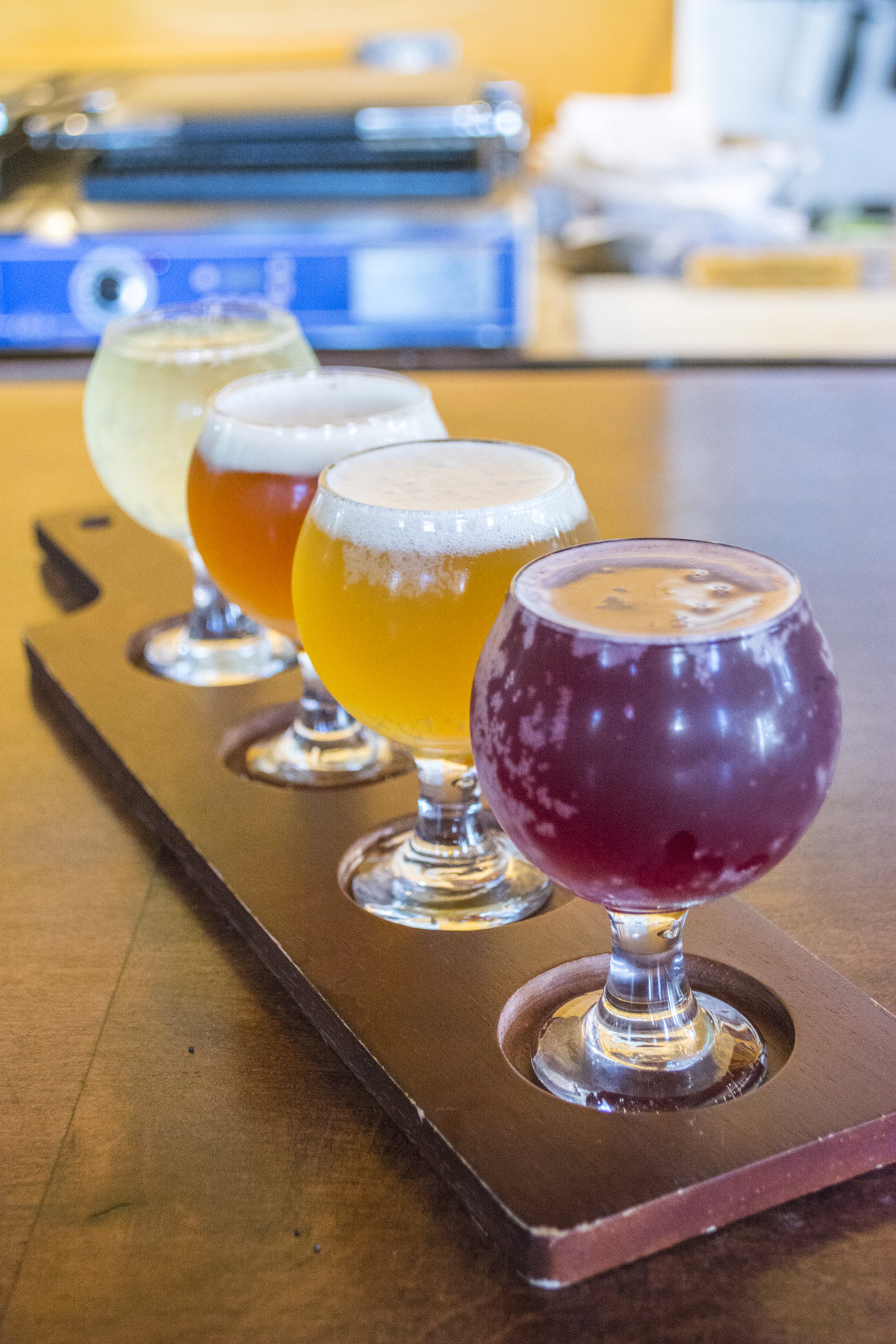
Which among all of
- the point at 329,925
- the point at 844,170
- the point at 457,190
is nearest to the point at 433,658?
the point at 329,925

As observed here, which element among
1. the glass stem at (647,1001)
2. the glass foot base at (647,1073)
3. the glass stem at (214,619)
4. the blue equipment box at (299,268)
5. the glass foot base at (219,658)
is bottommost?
the blue equipment box at (299,268)

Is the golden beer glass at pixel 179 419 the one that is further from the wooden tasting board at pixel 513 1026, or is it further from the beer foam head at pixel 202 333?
the wooden tasting board at pixel 513 1026

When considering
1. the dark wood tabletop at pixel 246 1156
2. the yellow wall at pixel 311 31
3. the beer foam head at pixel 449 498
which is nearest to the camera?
the dark wood tabletop at pixel 246 1156

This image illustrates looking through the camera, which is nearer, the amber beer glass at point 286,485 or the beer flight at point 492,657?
the beer flight at point 492,657

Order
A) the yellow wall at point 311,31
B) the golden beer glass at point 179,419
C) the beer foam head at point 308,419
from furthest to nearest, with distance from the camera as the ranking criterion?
the yellow wall at point 311,31
the golden beer glass at point 179,419
the beer foam head at point 308,419

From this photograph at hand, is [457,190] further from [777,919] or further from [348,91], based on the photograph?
[777,919]

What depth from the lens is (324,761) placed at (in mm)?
754

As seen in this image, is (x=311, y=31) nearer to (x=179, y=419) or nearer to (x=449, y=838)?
(x=179, y=419)

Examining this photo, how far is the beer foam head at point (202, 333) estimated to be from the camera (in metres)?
0.86

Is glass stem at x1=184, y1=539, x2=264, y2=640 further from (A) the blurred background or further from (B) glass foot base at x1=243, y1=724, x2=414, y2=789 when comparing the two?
(A) the blurred background

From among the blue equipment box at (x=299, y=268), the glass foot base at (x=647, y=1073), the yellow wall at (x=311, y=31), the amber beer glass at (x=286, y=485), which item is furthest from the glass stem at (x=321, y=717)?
the yellow wall at (x=311, y=31)

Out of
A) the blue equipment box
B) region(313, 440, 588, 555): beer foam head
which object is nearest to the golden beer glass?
region(313, 440, 588, 555): beer foam head

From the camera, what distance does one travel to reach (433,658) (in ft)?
1.92

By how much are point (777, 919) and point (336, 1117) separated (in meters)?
0.21
